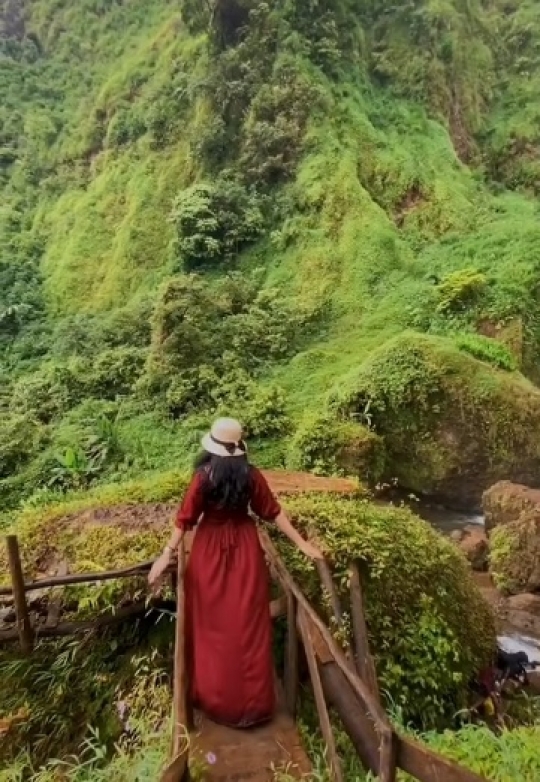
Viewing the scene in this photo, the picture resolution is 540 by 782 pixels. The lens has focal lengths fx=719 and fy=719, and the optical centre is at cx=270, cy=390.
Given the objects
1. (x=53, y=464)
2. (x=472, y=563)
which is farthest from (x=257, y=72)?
(x=472, y=563)

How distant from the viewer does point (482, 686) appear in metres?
5.62

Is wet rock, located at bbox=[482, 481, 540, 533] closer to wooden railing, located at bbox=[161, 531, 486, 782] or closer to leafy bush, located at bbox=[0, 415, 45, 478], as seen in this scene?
wooden railing, located at bbox=[161, 531, 486, 782]

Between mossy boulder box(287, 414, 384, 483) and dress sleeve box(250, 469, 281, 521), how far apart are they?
6520mm

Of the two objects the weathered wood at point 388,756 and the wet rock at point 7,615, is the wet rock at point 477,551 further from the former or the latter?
the weathered wood at point 388,756

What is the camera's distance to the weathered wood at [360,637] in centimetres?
410

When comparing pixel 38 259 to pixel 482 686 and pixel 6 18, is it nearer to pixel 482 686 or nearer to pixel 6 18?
pixel 6 18

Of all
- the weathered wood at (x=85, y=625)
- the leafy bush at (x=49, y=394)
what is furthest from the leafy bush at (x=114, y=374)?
the weathered wood at (x=85, y=625)

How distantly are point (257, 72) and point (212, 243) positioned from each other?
5.08 metres

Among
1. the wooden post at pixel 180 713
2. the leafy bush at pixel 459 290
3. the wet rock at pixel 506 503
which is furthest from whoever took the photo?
Result: the leafy bush at pixel 459 290

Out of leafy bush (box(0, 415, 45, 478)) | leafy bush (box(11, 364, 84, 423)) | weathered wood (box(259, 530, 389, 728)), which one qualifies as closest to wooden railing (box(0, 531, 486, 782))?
weathered wood (box(259, 530, 389, 728))

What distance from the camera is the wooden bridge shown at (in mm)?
2363

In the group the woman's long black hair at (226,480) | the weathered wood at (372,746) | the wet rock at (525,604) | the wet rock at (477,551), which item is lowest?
the wet rock at (525,604)

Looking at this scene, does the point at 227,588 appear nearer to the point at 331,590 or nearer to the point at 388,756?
the point at 331,590

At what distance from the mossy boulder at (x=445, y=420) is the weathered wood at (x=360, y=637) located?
258 inches
